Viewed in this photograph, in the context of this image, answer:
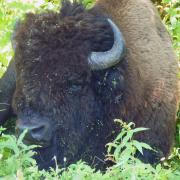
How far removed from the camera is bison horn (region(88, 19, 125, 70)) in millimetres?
5672

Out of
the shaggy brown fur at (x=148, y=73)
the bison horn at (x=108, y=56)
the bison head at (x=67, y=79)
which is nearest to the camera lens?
the bison head at (x=67, y=79)

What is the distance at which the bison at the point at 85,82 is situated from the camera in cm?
555

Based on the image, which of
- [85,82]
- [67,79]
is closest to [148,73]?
[85,82]

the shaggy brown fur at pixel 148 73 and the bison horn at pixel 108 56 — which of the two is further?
the shaggy brown fur at pixel 148 73

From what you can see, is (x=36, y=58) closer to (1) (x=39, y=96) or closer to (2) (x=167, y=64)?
(1) (x=39, y=96)

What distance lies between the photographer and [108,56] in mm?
5695

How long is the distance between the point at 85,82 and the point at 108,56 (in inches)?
12.2

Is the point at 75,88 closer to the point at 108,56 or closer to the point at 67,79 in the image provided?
the point at 67,79

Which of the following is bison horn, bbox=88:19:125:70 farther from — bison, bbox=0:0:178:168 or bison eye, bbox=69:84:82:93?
bison eye, bbox=69:84:82:93

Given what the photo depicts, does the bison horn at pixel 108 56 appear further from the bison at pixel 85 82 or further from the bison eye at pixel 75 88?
the bison eye at pixel 75 88

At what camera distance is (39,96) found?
18.1ft

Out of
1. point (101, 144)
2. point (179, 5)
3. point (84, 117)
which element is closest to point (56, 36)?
point (84, 117)

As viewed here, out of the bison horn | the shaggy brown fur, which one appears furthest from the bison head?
the shaggy brown fur

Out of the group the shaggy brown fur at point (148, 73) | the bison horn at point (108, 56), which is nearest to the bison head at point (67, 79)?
the bison horn at point (108, 56)
